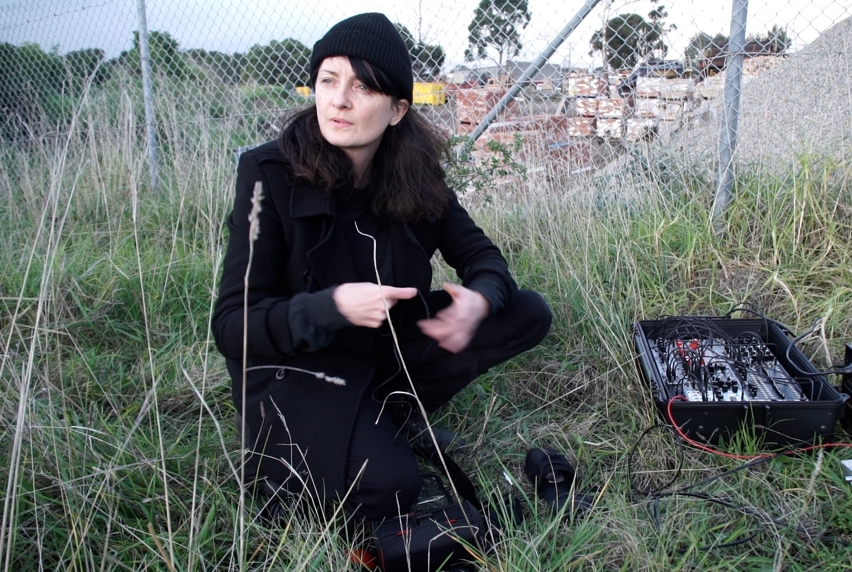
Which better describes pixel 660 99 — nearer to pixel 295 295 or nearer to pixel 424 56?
pixel 424 56

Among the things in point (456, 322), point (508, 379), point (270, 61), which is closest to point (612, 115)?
point (508, 379)

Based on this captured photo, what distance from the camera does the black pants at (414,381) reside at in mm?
1820

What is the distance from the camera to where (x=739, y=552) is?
1677 mm

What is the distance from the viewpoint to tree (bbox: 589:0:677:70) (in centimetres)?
341

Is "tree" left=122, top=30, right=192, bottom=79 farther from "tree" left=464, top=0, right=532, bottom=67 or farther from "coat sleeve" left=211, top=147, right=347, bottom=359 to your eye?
"coat sleeve" left=211, top=147, right=347, bottom=359

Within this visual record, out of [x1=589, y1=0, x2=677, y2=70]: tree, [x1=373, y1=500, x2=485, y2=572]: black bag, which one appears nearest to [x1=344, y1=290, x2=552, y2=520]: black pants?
[x1=373, y1=500, x2=485, y2=572]: black bag

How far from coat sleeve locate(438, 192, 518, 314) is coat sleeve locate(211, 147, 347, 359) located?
1.94 ft

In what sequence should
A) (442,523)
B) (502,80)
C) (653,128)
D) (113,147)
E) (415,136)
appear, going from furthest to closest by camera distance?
(113,147), (502,80), (653,128), (415,136), (442,523)

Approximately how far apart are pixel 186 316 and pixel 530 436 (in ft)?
5.79

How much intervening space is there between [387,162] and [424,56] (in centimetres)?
226

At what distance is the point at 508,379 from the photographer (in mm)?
2605

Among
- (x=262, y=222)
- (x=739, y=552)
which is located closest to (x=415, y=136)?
(x=262, y=222)

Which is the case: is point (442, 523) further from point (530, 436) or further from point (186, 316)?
point (186, 316)

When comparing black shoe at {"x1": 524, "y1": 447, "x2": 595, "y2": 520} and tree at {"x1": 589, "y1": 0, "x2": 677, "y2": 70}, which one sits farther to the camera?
tree at {"x1": 589, "y1": 0, "x2": 677, "y2": 70}
